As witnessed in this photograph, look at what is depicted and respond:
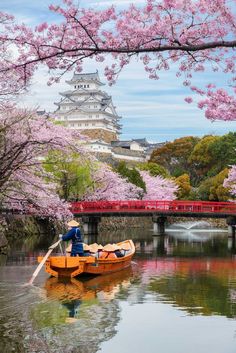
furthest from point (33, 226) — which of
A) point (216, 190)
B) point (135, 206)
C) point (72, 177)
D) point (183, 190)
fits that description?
point (183, 190)

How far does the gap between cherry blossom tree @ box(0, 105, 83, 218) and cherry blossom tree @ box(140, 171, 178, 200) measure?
30.2m

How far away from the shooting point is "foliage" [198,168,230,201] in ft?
163

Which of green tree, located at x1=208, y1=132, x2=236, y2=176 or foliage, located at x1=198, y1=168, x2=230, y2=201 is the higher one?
green tree, located at x1=208, y1=132, x2=236, y2=176

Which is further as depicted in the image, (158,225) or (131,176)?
(131,176)

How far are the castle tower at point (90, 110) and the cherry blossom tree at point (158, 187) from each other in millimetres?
26178

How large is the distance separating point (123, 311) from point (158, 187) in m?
40.4

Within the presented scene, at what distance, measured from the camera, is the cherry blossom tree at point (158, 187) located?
170 feet

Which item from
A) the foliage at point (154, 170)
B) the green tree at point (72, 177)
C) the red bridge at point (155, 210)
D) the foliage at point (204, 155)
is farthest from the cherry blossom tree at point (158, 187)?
the green tree at point (72, 177)

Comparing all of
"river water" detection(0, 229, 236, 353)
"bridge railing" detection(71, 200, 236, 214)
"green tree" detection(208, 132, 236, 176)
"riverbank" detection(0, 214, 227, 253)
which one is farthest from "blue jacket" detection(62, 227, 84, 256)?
"green tree" detection(208, 132, 236, 176)

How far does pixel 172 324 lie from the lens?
11.4 metres

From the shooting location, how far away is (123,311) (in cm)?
1249

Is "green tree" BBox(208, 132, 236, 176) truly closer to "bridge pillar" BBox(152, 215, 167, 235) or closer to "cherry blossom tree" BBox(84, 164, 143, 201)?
"cherry blossom tree" BBox(84, 164, 143, 201)

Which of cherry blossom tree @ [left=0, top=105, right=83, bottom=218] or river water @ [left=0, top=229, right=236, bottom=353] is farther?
cherry blossom tree @ [left=0, top=105, right=83, bottom=218]

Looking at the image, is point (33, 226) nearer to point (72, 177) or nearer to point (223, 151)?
point (72, 177)
